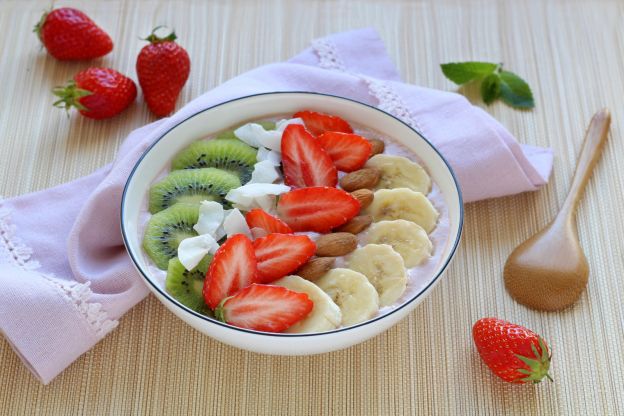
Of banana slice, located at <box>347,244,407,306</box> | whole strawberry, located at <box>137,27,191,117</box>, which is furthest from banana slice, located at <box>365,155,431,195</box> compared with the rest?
whole strawberry, located at <box>137,27,191,117</box>

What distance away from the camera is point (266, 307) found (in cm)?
140

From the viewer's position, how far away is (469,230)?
1.79 metres

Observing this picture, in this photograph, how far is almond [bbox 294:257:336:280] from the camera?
149cm

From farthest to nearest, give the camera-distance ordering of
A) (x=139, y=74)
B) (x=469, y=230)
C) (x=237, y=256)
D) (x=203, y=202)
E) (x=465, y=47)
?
(x=465, y=47) → (x=139, y=74) → (x=469, y=230) → (x=203, y=202) → (x=237, y=256)

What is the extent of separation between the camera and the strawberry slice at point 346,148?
5.57ft

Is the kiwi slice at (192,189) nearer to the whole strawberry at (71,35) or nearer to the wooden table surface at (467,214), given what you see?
the wooden table surface at (467,214)

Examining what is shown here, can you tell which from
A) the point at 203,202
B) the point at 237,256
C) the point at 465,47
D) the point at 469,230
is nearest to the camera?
the point at 237,256

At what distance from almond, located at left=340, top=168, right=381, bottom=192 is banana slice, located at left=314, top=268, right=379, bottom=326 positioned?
23cm

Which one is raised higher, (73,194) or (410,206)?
(410,206)

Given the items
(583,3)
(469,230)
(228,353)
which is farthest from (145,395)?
(583,3)

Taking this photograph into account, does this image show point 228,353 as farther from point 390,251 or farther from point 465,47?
point 465,47

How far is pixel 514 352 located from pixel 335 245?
388 millimetres

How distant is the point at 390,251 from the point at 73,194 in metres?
0.75

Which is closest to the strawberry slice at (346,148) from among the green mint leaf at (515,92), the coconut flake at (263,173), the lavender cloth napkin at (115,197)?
the coconut flake at (263,173)
